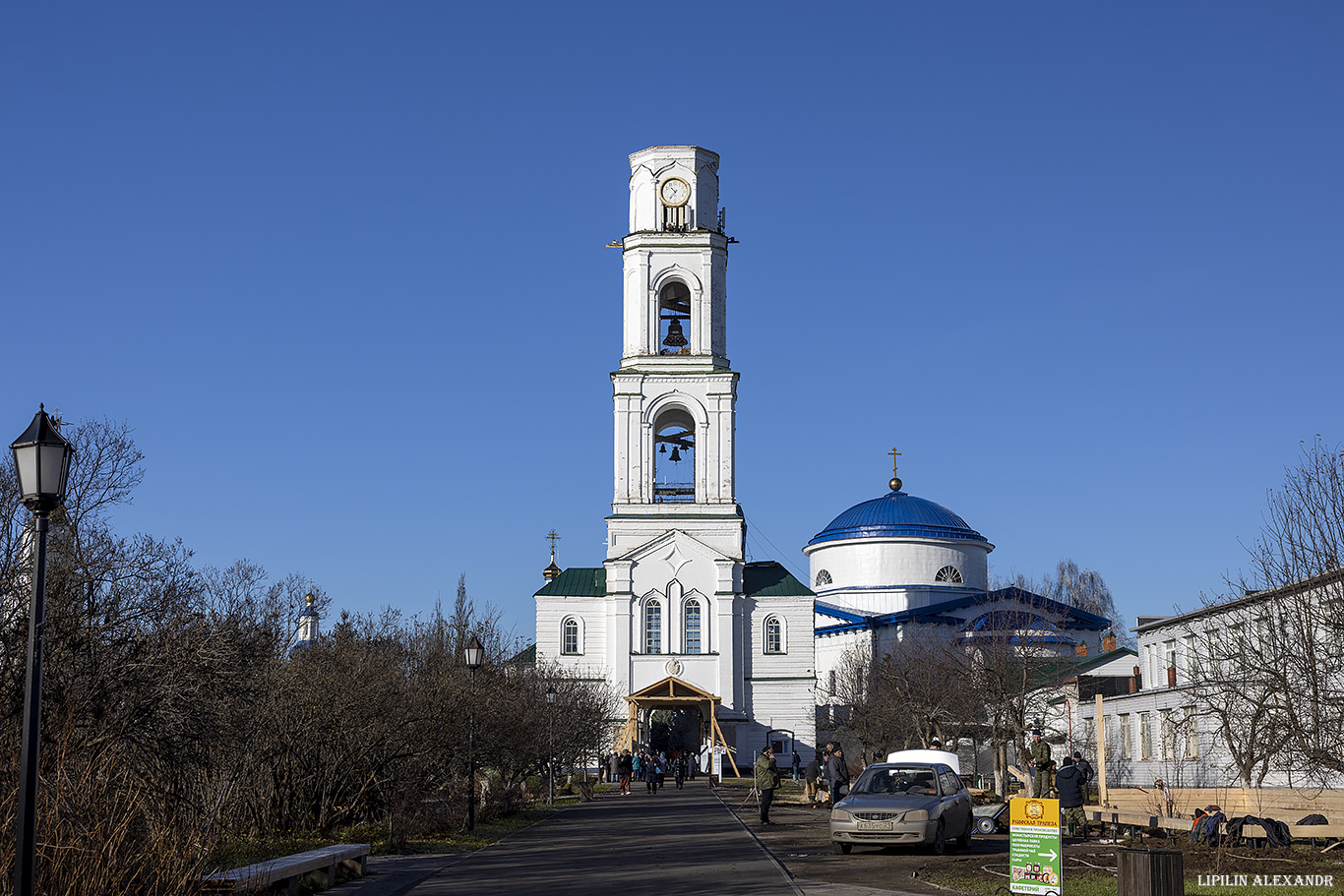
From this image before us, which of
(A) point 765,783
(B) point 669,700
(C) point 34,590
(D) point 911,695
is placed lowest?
(A) point 765,783

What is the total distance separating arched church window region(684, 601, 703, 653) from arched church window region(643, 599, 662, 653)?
47.0 inches

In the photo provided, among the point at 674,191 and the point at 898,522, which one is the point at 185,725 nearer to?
the point at 674,191

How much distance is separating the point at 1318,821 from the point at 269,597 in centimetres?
2293

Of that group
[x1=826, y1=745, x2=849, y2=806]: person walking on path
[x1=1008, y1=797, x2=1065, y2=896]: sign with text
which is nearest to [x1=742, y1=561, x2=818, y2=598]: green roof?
[x1=826, y1=745, x2=849, y2=806]: person walking on path

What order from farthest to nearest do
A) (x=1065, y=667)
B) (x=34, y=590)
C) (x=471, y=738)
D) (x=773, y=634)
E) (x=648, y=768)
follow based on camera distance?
(x=773, y=634)
(x=1065, y=667)
(x=648, y=768)
(x=471, y=738)
(x=34, y=590)

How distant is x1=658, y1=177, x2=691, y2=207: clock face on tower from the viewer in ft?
200

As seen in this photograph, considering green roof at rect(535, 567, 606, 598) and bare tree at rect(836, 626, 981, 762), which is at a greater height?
green roof at rect(535, 567, 606, 598)

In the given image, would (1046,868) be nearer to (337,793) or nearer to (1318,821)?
(1318,821)

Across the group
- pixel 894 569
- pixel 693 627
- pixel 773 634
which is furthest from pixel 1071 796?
pixel 894 569

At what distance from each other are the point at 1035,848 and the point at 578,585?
50.6 meters

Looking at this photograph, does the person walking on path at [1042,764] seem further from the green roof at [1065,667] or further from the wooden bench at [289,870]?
the green roof at [1065,667]

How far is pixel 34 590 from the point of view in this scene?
9.70 meters

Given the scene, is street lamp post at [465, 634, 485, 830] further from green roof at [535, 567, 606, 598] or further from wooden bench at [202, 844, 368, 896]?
green roof at [535, 567, 606, 598]

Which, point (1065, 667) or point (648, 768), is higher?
point (1065, 667)
